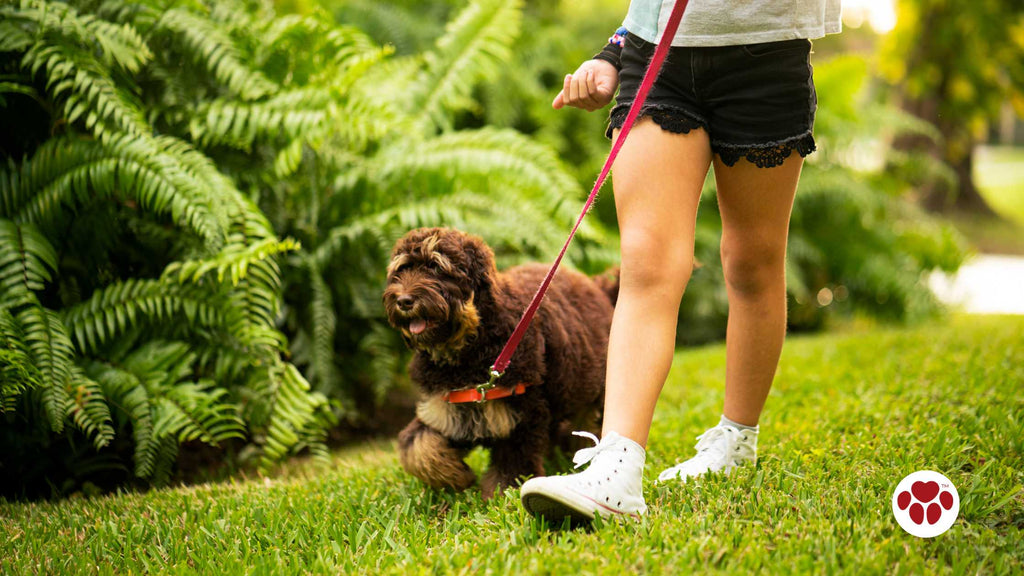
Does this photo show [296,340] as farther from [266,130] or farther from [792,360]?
[792,360]

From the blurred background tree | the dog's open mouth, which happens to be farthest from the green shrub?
the blurred background tree

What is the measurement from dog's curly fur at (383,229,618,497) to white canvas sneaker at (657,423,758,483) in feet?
2.03

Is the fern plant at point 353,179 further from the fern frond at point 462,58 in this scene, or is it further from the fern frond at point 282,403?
the fern frond at point 282,403

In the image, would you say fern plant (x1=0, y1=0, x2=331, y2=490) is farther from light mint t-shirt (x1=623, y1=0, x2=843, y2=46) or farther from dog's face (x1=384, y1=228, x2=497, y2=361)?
light mint t-shirt (x1=623, y1=0, x2=843, y2=46)

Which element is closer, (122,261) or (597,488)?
(597,488)

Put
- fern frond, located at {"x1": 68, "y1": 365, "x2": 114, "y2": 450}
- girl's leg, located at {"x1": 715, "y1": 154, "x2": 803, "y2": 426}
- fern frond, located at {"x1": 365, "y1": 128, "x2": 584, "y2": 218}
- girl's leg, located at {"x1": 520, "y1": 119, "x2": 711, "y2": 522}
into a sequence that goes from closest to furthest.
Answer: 1. girl's leg, located at {"x1": 520, "y1": 119, "x2": 711, "y2": 522}
2. girl's leg, located at {"x1": 715, "y1": 154, "x2": 803, "y2": 426}
3. fern frond, located at {"x1": 68, "y1": 365, "x2": 114, "y2": 450}
4. fern frond, located at {"x1": 365, "y1": 128, "x2": 584, "y2": 218}

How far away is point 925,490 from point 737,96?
141 centimetres

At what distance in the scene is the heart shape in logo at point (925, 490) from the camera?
242 centimetres

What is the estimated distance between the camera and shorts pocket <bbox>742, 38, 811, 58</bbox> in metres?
2.67

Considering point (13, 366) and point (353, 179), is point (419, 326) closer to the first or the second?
point (13, 366)

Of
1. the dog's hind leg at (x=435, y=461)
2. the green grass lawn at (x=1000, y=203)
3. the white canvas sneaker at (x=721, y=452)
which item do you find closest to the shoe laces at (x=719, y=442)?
the white canvas sneaker at (x=721, y=452)

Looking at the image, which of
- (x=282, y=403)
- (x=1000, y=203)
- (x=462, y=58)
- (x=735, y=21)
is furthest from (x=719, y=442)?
(x=1000, y=203)

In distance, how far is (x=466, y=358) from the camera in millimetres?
3377

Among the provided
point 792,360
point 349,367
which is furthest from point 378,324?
point 792,360
